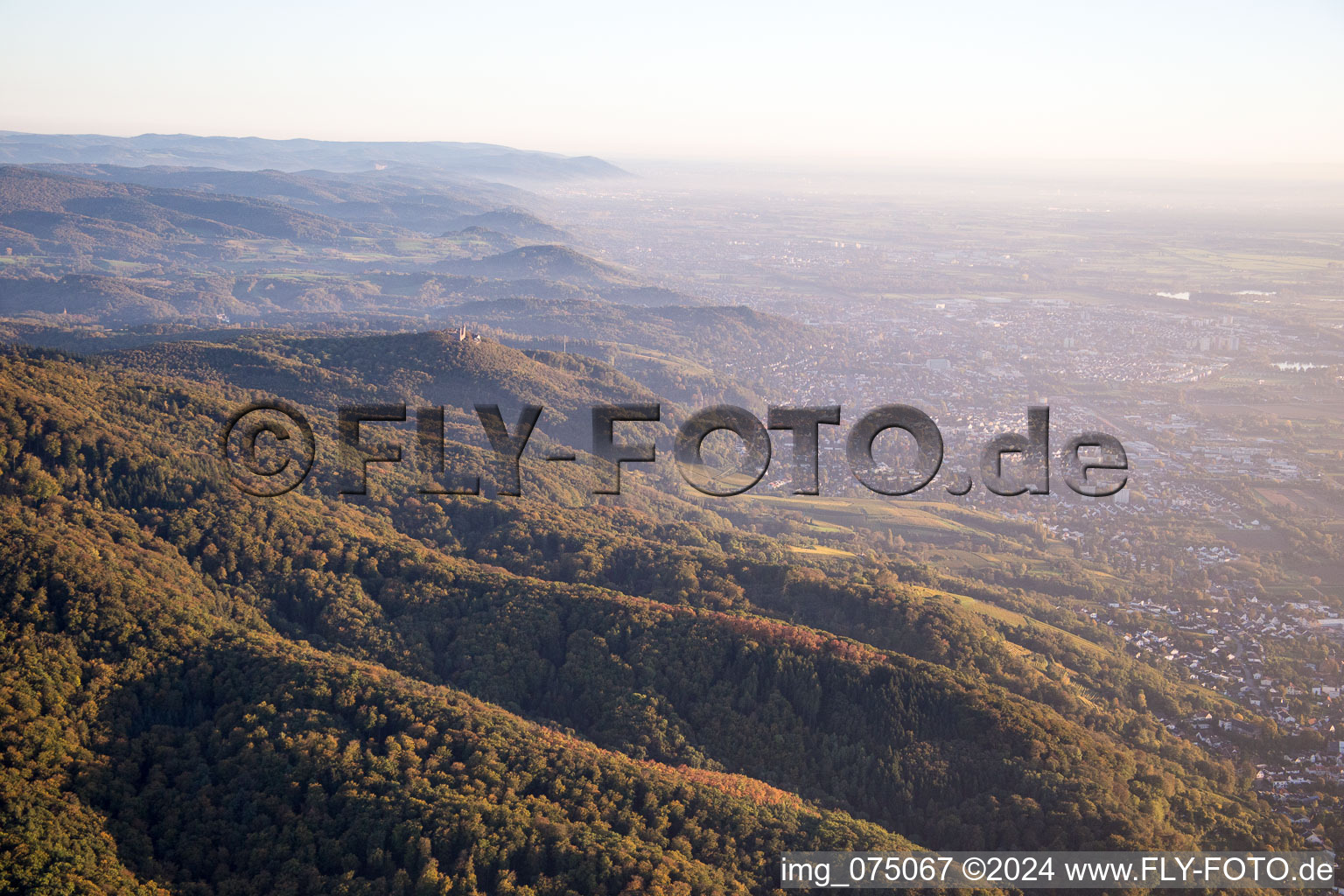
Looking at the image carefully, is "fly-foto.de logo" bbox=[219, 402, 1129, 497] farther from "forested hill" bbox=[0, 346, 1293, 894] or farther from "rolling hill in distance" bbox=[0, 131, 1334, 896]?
"forested hill" bbox=[0, 346, 1293, 894]

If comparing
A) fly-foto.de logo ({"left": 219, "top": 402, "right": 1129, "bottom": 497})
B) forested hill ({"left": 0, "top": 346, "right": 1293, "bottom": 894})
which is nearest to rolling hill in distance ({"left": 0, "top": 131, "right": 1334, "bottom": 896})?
forested hill ({"left": 0, "top": 346, "right": 1293, "bottom": 894})

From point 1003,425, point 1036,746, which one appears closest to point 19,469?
point 1036,746

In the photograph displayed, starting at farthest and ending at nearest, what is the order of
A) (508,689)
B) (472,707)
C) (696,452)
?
1. (696,452)
2. (508,689)
3. (472,707)

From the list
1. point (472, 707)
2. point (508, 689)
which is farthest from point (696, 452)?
point (472, 707)

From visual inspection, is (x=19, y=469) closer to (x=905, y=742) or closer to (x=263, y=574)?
(x=263, y=574)

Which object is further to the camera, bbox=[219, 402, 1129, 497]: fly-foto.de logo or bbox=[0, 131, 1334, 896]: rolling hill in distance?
bbox=[219, 402, 1129, 497]: fly-foto.de logo

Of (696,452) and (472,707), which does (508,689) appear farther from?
(696,452)

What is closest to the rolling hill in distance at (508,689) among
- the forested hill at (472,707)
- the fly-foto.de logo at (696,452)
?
the forested hill at (472,707)
